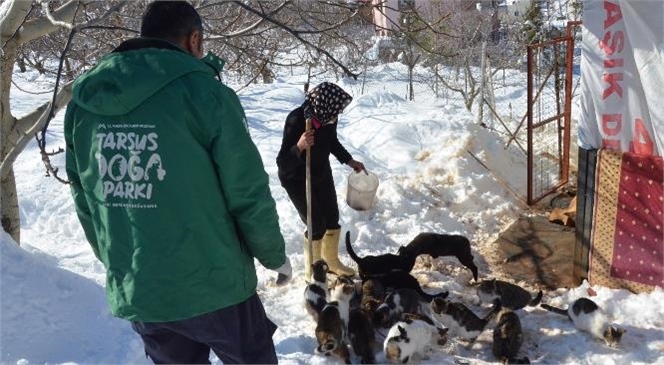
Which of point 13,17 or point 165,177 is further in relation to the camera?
point 13,17

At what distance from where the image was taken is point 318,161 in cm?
566

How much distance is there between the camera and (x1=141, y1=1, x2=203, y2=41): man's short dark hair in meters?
2.61

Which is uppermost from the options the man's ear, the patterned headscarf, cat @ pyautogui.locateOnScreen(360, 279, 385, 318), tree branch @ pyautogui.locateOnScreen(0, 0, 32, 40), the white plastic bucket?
tree branch @ pyautogui.locateOnScreen(0, 0, 32, 40)

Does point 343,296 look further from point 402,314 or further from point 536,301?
point 536,301

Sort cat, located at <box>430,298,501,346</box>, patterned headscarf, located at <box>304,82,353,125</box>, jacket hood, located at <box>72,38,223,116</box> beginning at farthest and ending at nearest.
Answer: patterned headscarf, located at <box>304,82,353,125</box>
cat, located at <box>430,298,501,346</box>
jacket hood, located at <box>72,38,223,116</box>

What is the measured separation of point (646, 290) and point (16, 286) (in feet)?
16.9

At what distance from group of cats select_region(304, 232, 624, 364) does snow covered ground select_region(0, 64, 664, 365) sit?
131 millimetres

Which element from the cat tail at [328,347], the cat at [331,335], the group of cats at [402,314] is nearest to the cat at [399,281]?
the group of cats at [402,314]

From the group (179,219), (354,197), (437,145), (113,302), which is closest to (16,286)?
(113,302)

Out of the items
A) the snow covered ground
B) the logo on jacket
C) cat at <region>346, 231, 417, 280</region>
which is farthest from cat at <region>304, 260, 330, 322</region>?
the logo on jacket

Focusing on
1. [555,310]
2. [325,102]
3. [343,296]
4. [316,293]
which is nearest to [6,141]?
[325,102]

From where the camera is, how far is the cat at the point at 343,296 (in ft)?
15.3

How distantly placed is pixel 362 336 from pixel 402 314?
20.6 inches

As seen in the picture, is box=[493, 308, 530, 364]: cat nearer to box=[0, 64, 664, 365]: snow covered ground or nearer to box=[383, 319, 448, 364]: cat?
box=[0, 64, 664, 365]: snow covered ground
